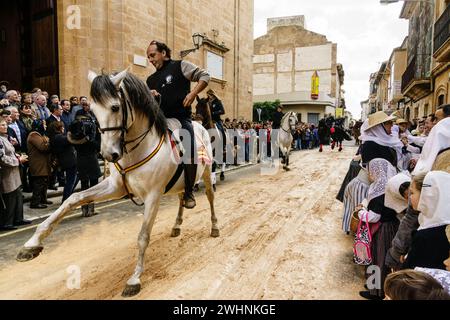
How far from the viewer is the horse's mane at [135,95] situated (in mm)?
2768

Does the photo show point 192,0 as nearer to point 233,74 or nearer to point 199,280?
point 233,74

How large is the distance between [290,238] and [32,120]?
20.7 ft

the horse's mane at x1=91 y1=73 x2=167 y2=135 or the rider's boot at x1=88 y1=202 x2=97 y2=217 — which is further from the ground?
the horse's mane at x1=91 y1=73 x2=167 y2=135

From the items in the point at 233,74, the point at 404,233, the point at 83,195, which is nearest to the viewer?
the point at 404,233

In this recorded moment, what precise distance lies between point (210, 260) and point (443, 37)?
1654cm

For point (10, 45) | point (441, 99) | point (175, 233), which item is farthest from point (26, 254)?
point (441, 99)

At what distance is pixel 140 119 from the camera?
329 centimetres

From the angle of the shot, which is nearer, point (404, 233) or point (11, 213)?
point (404, 233)

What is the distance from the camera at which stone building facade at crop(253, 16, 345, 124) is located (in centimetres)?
4612

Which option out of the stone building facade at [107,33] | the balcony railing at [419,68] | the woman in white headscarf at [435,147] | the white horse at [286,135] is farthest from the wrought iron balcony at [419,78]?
the woman in white headscarf at [435,147]

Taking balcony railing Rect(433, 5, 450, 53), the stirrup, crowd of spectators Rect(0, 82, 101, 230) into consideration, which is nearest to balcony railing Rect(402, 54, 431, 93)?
balcony railing Rect(433, 5, 450, 53)

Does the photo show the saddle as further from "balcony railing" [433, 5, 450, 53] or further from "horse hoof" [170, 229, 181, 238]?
"balcony railing" [433, 5, 450, 53]

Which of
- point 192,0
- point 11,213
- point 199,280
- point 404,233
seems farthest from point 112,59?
point 404,233

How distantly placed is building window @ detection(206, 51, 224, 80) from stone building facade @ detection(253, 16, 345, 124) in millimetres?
28148
